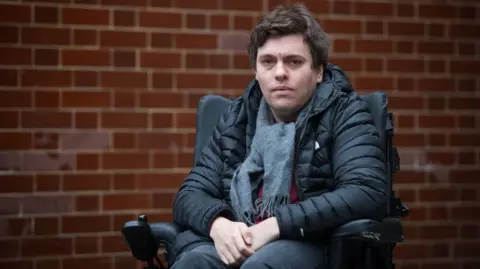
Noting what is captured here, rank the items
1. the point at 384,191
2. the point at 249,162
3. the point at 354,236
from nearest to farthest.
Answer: the point at 354,236, the point at 384,191, the point at 249,162

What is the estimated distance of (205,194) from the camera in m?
2.37

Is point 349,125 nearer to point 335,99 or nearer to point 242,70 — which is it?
point 335,99

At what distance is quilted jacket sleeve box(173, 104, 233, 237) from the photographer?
225cm

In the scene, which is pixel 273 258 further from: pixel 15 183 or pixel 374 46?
pixel 374 46

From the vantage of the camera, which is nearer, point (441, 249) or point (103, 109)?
point (103, 109)

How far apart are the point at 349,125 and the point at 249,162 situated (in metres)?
0.36

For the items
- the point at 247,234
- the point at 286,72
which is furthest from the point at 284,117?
the point at 247,234

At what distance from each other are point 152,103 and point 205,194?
1.13m

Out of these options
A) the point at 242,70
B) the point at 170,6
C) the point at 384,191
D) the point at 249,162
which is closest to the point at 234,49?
the point at 242,70

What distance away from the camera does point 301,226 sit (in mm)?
2084

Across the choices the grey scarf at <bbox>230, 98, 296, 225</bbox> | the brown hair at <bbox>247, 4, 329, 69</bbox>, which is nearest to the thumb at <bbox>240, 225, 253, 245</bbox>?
the grey scarf at <bbox>230, 98, 296, 225</bbox>

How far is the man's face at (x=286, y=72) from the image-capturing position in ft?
7.47

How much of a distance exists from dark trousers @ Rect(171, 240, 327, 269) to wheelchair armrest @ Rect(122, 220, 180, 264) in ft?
0.45

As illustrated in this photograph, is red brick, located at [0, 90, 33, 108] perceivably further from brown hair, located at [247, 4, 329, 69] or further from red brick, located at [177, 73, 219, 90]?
brown hair, located at [247, 4, 329, 69]
